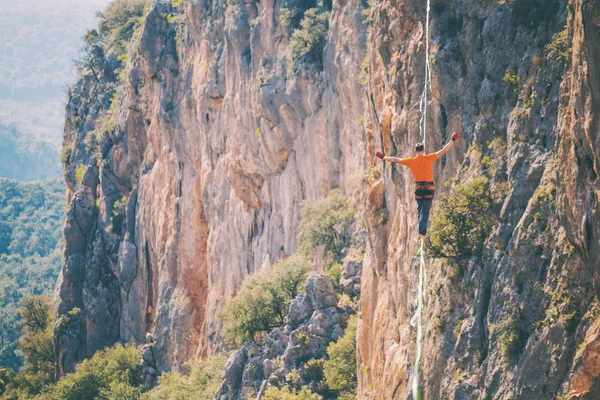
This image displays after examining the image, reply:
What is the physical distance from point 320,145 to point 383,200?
22898mm

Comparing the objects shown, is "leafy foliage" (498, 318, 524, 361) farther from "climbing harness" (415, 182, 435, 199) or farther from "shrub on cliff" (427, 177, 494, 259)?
"climbing harness" (415, 182, 435, 199)

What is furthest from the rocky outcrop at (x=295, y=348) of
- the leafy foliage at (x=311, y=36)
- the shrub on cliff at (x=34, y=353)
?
the shrub on cliff at (x=34, y=353)

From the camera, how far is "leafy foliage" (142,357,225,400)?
52000 millimetres

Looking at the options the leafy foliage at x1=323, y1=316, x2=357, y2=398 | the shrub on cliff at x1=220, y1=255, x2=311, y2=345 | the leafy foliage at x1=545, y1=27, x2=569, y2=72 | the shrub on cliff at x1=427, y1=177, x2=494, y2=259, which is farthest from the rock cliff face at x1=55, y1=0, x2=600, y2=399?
the leafy foliage at x1=323, y1=316, x2=357, y2=398

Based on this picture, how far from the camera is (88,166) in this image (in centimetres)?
8881

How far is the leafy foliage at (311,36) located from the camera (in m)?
52.4

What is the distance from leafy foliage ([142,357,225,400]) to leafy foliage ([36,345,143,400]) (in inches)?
431

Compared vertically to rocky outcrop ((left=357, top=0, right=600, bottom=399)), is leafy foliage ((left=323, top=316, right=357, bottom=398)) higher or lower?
lower

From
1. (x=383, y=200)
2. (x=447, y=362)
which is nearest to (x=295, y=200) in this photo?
(x=383, y=200)

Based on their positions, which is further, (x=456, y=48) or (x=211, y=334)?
(x=211, y=334)

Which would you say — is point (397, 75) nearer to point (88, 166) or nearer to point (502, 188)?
point (502, 188)

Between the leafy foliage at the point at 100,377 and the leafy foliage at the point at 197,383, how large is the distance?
35.9 feet

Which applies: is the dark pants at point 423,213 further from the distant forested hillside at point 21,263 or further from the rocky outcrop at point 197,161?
the distant forested hillside at point 21,263

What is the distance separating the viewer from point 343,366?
37906mm
